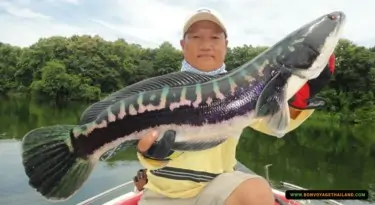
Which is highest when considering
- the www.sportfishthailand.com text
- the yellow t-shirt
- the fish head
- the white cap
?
the white cap

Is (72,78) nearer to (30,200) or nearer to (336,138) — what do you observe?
(336,138)

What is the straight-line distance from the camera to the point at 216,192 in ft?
6.90

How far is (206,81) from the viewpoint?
2.02m

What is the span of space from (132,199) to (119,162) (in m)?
9.32

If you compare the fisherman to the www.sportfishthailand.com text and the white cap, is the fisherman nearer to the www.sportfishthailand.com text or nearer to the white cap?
the white cap

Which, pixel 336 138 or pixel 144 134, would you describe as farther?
pixel 336 138

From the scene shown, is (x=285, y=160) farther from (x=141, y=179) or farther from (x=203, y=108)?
(x=203, y=108)

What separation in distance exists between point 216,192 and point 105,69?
85.8 ft

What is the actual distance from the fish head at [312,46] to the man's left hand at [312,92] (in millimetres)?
130

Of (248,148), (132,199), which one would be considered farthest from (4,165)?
(132,199)

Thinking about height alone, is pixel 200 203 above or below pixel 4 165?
above

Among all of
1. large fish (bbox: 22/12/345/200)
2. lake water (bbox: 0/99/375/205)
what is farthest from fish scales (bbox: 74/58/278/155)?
lake water (bbox: 0/99/375/205)

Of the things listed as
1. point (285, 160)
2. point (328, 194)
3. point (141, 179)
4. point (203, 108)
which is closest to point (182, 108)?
point (203, 108)

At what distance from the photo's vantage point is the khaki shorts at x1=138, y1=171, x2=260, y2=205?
6.81ft
